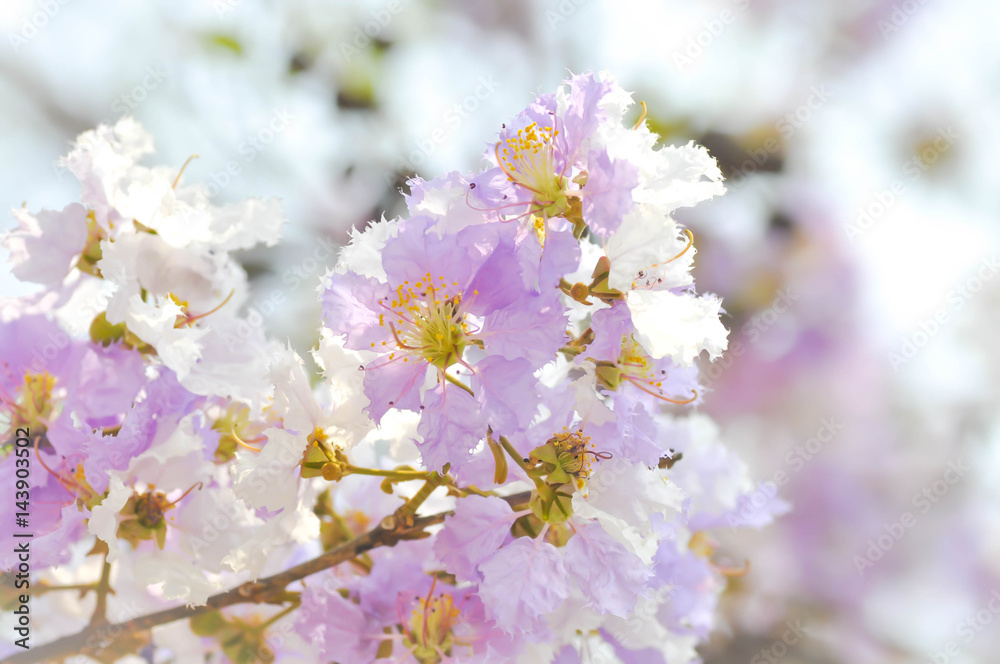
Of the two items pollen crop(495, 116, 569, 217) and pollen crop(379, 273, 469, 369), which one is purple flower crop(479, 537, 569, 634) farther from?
pollen crop(495, 116, 569, 217)

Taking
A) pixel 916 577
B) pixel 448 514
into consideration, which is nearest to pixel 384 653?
pixel 448 514

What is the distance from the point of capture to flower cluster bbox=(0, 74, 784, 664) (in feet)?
2.05

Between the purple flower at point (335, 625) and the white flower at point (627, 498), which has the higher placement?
the white flower at point (627, 498)

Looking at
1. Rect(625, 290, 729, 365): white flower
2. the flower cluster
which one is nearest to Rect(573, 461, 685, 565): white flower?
the flower cluster

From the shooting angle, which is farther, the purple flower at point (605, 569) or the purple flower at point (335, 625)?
the purple flower at point (335, 625)

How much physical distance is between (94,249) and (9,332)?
136mm

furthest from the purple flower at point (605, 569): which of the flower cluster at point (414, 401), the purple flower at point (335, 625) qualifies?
the purple flower at point (335, 625)

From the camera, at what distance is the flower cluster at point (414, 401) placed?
63 cm

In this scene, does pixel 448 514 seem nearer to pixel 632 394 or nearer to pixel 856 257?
pixel 632 394

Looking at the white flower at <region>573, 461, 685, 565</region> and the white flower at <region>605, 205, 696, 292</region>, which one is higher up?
the white flower at <region>605, 205, 696, 292</region>

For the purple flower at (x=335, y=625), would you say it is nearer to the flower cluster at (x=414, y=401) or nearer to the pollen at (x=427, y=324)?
the flower cluster at (x=414, y=401)

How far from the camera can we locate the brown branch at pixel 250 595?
709mm

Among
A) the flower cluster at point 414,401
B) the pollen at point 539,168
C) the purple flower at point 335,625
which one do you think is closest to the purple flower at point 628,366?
the flower cluster at point 414,401

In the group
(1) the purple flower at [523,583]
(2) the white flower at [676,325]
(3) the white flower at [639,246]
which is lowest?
(1) the purple flower at [523,583]
